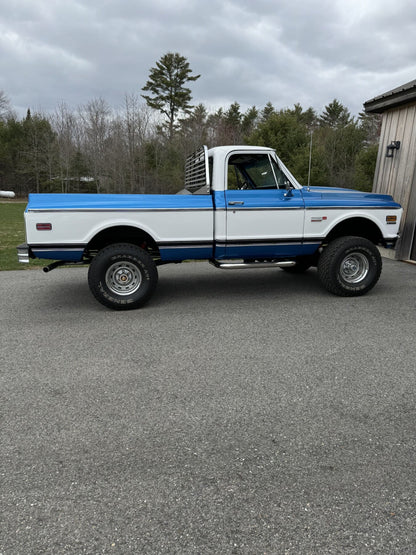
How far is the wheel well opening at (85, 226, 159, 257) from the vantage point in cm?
518

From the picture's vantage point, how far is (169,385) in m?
3.23

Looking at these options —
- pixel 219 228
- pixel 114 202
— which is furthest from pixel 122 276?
pixel 219 228

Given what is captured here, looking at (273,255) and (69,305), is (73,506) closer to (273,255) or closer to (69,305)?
(69,305)

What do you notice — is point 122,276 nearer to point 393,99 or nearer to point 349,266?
point 349,266

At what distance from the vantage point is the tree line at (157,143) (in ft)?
75.5

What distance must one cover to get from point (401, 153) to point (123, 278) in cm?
691

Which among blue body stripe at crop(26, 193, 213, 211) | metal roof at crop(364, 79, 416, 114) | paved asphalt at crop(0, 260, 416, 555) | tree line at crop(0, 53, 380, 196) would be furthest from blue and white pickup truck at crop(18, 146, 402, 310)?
tree line at crop(0, 53, 380, 196)

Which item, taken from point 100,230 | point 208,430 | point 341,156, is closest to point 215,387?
point 208,430

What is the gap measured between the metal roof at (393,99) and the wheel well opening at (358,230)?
3.75m

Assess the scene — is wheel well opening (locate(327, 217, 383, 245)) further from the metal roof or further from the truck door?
the metal roof

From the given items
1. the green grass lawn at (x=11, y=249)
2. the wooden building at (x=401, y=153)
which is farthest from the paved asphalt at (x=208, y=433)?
the wooden building at (x=401, y=153)

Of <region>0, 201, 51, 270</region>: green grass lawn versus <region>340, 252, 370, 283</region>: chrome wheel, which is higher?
<region>340, 252, 370, 283</region>: chrome wheel

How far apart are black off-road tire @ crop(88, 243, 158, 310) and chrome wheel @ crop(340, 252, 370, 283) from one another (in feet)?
9.10

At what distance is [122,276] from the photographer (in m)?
5.17
